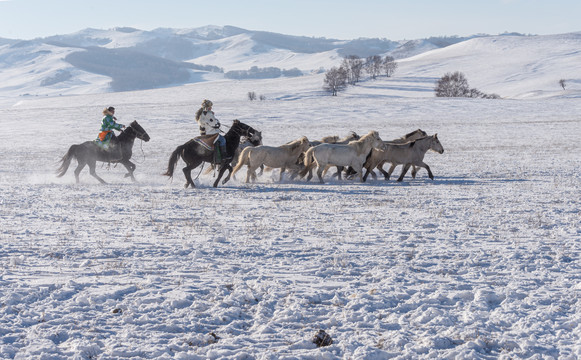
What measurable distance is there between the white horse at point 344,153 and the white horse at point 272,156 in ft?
1.37

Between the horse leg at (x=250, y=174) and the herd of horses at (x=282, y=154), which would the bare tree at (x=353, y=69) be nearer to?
the herd of horses at (x=282, y=154)

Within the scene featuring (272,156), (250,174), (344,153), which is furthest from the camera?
(250,174)

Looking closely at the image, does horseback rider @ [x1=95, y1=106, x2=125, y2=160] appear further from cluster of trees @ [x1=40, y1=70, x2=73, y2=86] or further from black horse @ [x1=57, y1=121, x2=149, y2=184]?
cluster of trees @ [x1=40, y1=70, x2=73, y2=86]

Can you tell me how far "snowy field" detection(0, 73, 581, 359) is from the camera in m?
4.77

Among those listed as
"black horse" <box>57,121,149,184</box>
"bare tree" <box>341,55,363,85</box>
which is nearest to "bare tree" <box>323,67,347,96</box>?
"bare tree" <box>341,55,363,85</box>

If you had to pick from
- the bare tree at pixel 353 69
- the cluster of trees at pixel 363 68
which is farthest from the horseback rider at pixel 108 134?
the bare tree at pixel 353 69

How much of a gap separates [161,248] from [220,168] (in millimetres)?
7514

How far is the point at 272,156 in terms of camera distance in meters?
14.9

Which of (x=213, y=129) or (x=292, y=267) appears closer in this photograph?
(x=292, y=267)

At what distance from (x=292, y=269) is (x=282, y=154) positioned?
337 inches

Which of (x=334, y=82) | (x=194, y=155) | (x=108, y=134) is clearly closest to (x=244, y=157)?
(x=194, y=155)

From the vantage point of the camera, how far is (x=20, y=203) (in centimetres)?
1130

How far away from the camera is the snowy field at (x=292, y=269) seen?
15.6 ft

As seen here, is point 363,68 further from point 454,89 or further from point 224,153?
point 224,153
